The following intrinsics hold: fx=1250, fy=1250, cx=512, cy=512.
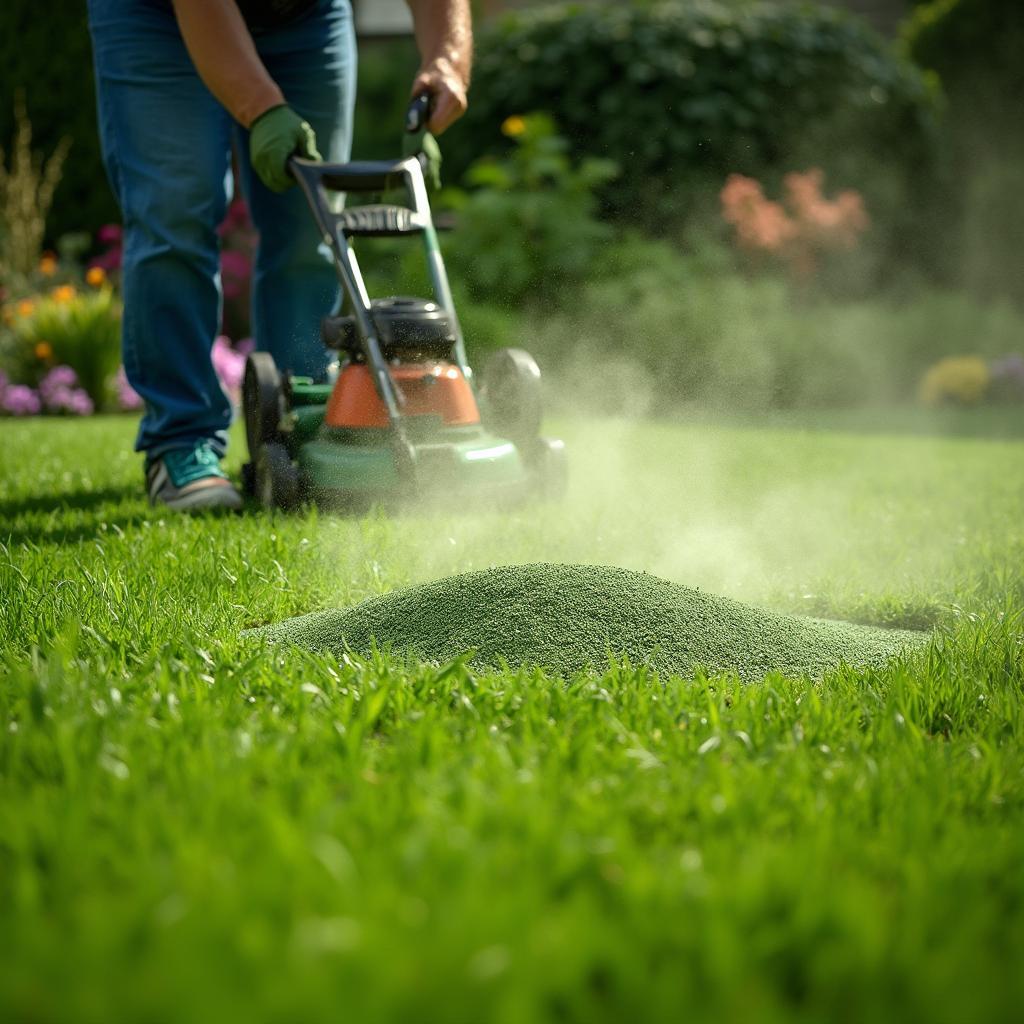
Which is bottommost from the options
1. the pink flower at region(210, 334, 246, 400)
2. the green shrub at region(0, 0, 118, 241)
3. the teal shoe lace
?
the pink flower at region(210, 334, 246, 400)

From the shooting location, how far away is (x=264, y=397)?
142 inches

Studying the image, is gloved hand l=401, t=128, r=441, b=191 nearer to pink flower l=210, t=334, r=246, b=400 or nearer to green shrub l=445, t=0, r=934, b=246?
pink flower l=210, t=334, r=246, b=400

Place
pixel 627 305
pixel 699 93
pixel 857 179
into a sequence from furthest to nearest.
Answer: pixel 857 179 < pixel 699 93 < pixel 627 305

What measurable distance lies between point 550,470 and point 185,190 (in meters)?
1.33

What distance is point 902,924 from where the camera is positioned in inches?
46.4

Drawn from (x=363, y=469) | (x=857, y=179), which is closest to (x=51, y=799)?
(x=363, y=469)

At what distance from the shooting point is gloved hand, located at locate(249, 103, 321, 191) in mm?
3389

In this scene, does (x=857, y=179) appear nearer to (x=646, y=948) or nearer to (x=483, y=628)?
(x=483, y=628)

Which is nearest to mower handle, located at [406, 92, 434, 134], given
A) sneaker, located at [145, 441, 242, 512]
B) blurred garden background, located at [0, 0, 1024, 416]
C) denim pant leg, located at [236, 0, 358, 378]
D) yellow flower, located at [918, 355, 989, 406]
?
denim pant leg, located at [236, 0, 358, 378]

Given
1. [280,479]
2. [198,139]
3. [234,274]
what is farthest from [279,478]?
[234,274]

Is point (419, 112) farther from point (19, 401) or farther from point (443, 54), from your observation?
point (19, 401)

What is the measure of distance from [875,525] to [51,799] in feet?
9.25

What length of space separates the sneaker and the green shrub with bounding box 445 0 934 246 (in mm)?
5765

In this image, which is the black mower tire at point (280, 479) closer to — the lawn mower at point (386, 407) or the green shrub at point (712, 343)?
the lawn mower at point (386, 407)
